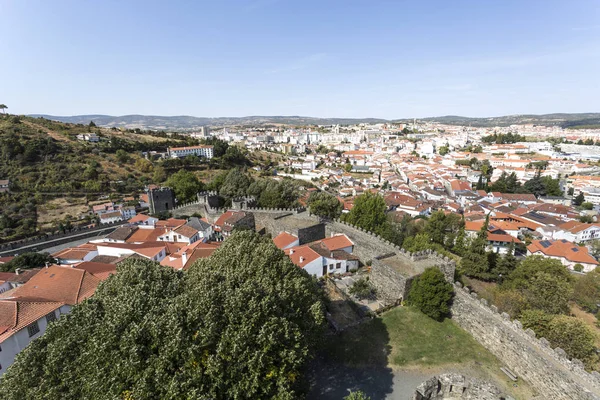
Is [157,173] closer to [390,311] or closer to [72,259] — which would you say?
[72,259]

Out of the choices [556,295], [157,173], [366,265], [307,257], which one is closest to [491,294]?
[556,295]

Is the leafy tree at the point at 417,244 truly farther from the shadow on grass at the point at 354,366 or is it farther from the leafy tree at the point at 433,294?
the shadow on grass at the point at 354,366

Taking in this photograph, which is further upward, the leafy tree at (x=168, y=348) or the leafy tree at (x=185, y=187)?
the leafy tree at (x=168, y=348)

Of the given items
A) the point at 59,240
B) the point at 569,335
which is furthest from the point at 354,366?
the point at 59,240

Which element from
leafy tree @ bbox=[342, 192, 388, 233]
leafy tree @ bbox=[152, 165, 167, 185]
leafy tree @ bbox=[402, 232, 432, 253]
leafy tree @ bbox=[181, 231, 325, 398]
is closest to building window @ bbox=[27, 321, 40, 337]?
leafy tree @ bbox=[181, 231, 325, 398]

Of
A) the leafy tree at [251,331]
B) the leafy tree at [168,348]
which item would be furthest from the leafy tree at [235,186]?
the leafy tree at [168,348]
